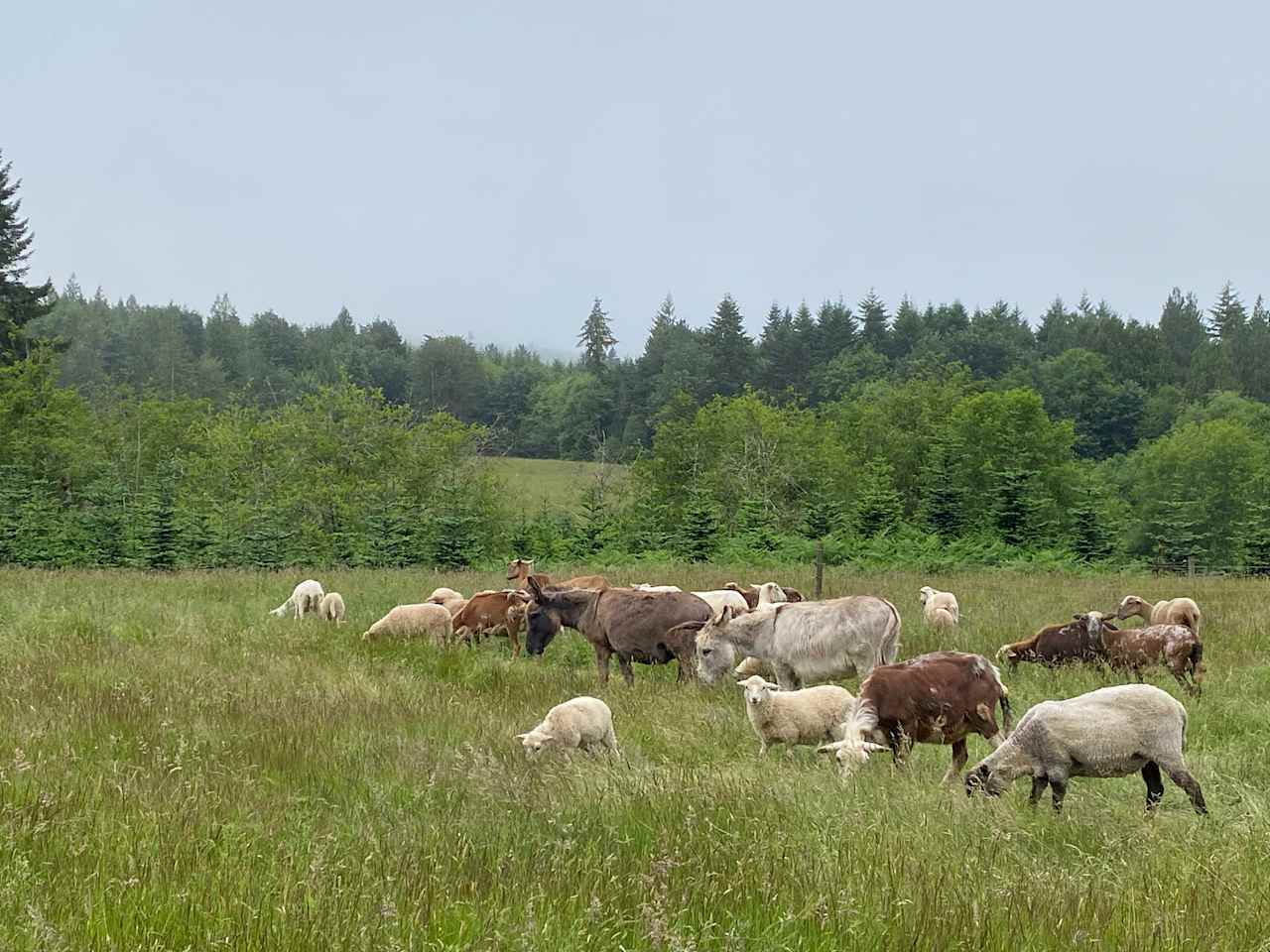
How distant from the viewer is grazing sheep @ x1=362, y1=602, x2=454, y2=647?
1587cm

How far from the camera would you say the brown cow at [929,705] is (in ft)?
28.2

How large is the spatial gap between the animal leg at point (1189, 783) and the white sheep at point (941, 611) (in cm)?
971

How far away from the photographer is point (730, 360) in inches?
3664

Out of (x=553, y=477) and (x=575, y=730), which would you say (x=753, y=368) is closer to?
(x=553, y=477)

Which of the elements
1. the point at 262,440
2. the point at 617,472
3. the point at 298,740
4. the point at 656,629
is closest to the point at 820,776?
the point at 298,740

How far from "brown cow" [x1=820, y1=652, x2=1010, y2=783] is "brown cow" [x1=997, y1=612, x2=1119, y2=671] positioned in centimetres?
518

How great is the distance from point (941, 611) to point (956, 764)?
30.3 feet

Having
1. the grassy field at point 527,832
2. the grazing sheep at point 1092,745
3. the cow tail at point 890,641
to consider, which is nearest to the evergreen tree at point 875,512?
the cow tail at point 890,641

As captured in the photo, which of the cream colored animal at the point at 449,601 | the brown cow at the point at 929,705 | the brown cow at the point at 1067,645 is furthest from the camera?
the cream colored animal at the point at 449,601

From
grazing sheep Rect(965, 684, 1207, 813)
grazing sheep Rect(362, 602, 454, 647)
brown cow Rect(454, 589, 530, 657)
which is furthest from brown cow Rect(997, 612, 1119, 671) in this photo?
grazing sheep Rect(362, 602, 454, 647)

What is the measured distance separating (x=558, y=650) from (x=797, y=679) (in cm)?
511

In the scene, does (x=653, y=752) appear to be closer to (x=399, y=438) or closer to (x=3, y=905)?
(x=3, y=905)

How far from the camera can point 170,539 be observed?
33312 millimetres

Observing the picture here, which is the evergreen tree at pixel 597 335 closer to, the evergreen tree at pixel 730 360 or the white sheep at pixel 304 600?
the evergreen tree at pixel 730 360
